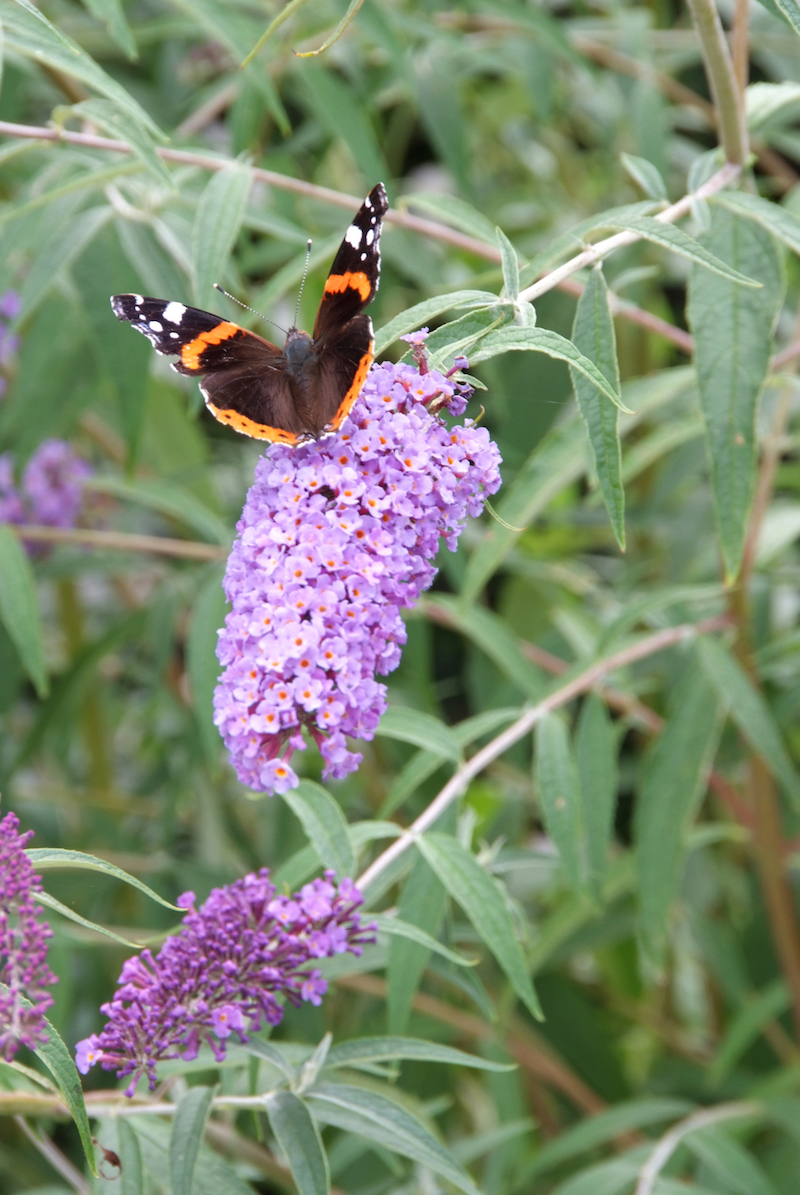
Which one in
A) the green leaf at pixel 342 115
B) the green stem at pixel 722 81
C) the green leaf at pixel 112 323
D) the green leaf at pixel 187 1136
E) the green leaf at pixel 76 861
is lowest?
the green leaf at pixel 187 1136

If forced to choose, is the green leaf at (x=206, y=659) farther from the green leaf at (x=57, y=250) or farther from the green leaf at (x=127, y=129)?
the green leaf at (x=127, y=129)

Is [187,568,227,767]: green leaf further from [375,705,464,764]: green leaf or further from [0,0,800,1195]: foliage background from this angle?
[375,705,464,764]: green leaf

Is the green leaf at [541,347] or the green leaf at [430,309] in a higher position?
the green leaf at [430,309]

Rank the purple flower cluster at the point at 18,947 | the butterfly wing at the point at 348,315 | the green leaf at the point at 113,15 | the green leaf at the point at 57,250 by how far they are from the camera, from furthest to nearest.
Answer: the green leaf at the point at 57,250
the green leaf at the point at 113,15
the butterfly wing at the point at 348,315
the purple flower cluster at the point at 18,947

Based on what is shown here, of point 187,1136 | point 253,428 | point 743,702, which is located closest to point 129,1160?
point 187,1136

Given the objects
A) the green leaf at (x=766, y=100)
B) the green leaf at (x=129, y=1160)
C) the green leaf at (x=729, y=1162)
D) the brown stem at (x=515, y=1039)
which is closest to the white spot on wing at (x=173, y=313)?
the green leaf at (x=766, y=100)

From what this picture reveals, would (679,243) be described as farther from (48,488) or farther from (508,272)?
(48,488)
